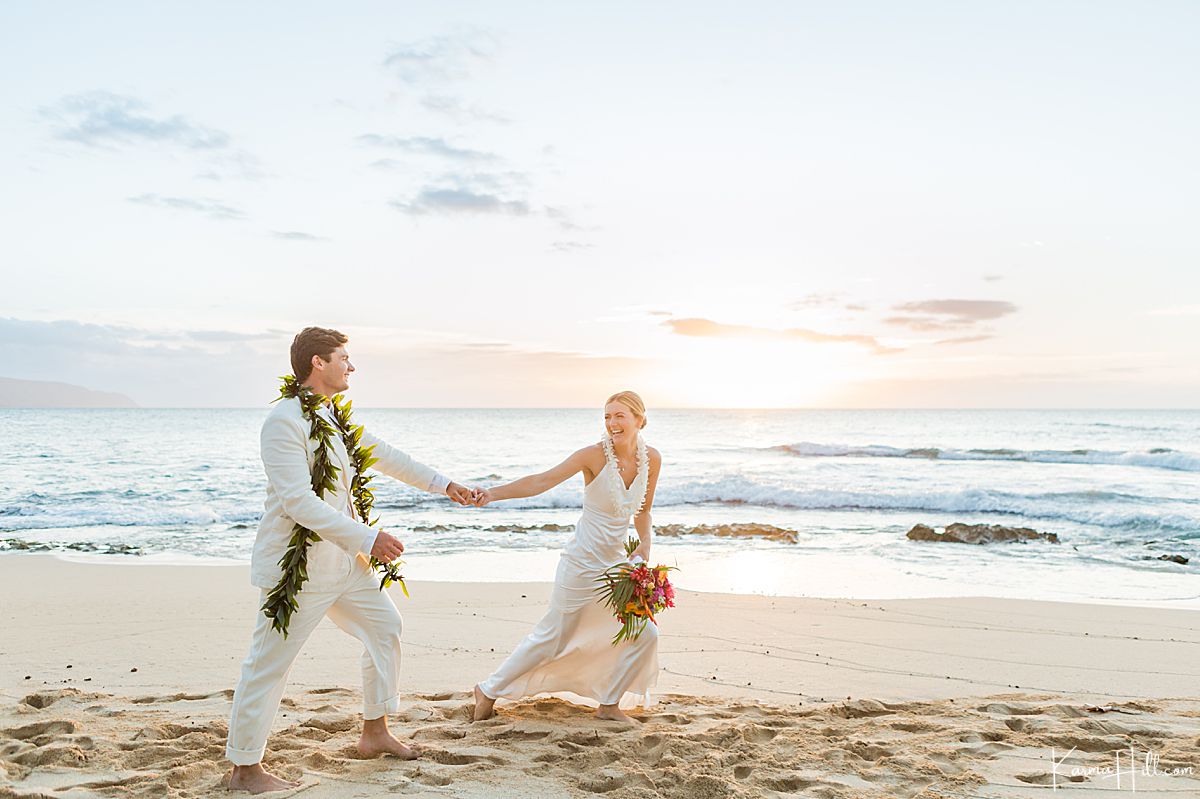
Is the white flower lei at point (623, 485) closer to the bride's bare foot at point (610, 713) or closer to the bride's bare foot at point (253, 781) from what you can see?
the bride's bare foot at point (610, 713)

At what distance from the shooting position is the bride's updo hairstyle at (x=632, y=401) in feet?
18.4

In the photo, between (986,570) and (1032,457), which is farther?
(1032,457)

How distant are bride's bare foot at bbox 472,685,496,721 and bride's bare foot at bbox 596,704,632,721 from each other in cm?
66

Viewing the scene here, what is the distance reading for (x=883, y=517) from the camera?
1802 centimetres

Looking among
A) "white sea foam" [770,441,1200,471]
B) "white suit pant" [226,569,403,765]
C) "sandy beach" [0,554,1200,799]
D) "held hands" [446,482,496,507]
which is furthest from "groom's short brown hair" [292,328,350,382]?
"white sea foam" [770,441,1200,471]

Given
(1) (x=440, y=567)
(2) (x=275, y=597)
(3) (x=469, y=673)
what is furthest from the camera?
(1) (x=440, y=567)

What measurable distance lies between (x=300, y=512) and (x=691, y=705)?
2.97 metres

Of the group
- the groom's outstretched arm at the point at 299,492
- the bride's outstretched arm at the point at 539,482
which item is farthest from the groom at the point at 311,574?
the bride's outstretched arm at the point at 539,482

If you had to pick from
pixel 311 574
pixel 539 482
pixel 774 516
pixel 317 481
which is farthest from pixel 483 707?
pixel 774 516

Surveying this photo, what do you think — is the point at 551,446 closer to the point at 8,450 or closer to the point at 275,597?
the point at 8,450

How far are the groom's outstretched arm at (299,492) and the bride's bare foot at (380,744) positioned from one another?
1.08m

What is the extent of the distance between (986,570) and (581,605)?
806 cm

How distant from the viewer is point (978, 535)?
14242 mm

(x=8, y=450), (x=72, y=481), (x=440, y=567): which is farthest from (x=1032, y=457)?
(x=8, y=450)
